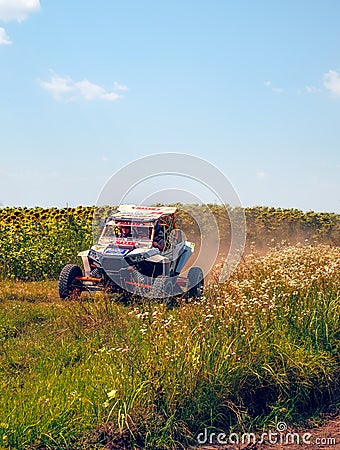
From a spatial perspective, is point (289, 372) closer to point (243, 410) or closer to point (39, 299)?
point (243, 410)

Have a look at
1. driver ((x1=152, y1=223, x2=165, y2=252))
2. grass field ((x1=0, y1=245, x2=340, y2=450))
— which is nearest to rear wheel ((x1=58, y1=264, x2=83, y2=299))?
driver ((x1=152, y1=223, x2=165, y2=252))

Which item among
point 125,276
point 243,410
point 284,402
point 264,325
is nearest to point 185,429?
point 243,410

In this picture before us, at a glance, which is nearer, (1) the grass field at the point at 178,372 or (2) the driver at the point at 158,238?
(1) the grass field at the point at 178,372

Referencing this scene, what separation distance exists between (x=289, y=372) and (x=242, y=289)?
1.81 meters

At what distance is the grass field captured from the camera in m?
5.10

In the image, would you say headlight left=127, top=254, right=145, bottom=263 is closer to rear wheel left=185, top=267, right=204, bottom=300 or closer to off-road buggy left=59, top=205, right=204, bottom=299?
off-road buggy left=59, top=205, right=204, bottom=299

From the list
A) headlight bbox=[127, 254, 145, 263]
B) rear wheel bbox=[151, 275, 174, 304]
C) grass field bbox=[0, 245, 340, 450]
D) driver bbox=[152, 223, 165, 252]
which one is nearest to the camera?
grass field bbox=[0, 245, 340, 450]

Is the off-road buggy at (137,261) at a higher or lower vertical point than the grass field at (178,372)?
higher

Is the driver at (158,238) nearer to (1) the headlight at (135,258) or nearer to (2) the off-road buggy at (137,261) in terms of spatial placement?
(2) the off-road buggy at (137,261)

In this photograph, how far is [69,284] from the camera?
10961 mm

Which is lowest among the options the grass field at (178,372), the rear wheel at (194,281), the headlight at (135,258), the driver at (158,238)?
the grass field at (178,372)

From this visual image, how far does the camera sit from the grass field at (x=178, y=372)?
201 inches

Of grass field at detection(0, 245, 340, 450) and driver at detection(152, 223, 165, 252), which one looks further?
driver at detection(152, 223, 165, 252)

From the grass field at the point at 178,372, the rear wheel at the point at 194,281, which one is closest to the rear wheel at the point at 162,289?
the rear wheel at the point at 194,281
